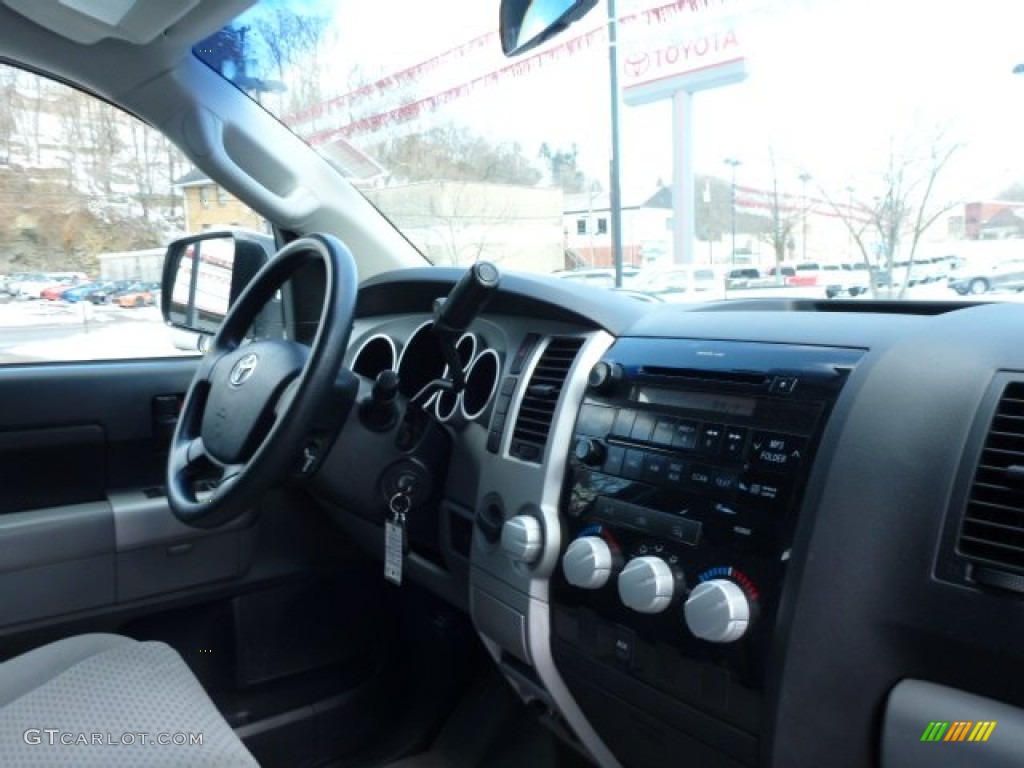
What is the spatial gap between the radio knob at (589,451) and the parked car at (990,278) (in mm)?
708

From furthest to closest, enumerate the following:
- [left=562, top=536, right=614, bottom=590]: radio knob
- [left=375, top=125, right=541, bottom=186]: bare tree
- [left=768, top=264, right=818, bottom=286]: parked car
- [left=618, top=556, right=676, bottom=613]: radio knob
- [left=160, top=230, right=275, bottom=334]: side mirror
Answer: [left=375, top=125, right=541, bottom=186]: bare tree → [left=160, top=230, right=275, bottom=334]: side mirror → [left=768, top=264, right=818, bottom=286]: parked car → [left=562, top=536, right=614, bottom=590]: radio knob → [left=618, top=556, right=676, bottom=613]: radio knob

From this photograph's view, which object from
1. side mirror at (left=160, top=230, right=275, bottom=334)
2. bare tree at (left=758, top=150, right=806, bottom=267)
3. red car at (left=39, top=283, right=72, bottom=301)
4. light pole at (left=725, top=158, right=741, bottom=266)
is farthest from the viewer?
side mirror at (left=160, top=230, right=275, bottom=334)

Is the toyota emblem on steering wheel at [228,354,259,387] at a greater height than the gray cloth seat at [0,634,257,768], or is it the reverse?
the toyota emblem on steering wheel at [228,354,259,387]

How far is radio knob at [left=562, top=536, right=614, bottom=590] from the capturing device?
4.58 ft

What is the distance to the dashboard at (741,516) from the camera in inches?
40.7

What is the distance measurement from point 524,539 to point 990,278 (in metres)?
0.94

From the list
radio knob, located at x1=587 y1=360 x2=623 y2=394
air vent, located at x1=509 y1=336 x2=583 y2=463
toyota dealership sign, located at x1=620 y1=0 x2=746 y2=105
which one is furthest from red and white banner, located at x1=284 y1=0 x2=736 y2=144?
radio knob, located at x1=587 y1=360 x2=623 y2=394

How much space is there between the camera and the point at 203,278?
2.61m

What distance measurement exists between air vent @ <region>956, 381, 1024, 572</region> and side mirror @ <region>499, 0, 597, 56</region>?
1164 mm

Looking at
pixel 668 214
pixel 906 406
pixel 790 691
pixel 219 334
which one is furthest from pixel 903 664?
pixel 668 214

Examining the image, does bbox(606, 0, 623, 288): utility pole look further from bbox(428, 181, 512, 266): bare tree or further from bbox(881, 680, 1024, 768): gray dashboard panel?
bbox(881, 680, 1024, 768): gray dashboard panel

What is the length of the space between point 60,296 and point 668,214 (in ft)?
5.65

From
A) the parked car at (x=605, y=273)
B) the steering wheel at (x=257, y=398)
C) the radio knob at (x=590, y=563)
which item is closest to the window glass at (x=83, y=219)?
the steering wheel at (x=257, y=398)

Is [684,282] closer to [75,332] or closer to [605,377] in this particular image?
[605,377]
